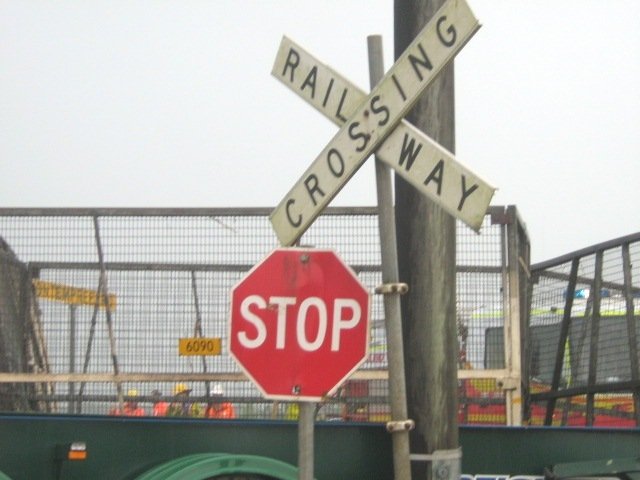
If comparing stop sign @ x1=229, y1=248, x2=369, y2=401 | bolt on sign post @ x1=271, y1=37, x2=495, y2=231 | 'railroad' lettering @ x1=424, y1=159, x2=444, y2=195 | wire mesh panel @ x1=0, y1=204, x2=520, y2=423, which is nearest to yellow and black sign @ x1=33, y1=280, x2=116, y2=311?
wire mesh panel @ x1=0, y1=204, x2=520, y2=423

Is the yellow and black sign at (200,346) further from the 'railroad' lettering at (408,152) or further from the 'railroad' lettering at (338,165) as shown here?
the 'railroad' lettering at (408,152)

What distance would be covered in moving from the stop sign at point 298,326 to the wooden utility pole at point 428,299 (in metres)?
1.03

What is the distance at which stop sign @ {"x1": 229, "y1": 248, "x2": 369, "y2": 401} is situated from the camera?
237 inches

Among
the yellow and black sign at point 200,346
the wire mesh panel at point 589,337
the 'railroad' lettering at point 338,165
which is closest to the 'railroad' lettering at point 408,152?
the 'railroad' lettering at point 338,165

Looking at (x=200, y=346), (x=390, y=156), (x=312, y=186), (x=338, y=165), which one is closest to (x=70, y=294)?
(x=200, y=346)

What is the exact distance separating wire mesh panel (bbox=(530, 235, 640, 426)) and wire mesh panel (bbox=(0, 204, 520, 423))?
0.74m

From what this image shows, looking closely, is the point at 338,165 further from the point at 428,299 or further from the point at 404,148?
the point at 428,299

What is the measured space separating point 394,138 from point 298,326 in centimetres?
96

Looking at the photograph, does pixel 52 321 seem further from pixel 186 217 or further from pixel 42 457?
pixel 42 457

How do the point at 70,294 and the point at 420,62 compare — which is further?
the point at 70,294

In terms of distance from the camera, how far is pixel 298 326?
605 cm

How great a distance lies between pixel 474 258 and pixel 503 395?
101 centimetres

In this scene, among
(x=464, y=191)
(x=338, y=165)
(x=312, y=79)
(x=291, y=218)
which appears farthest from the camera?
(x=312, y=79)

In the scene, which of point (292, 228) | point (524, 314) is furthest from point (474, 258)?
point (292, 228)
